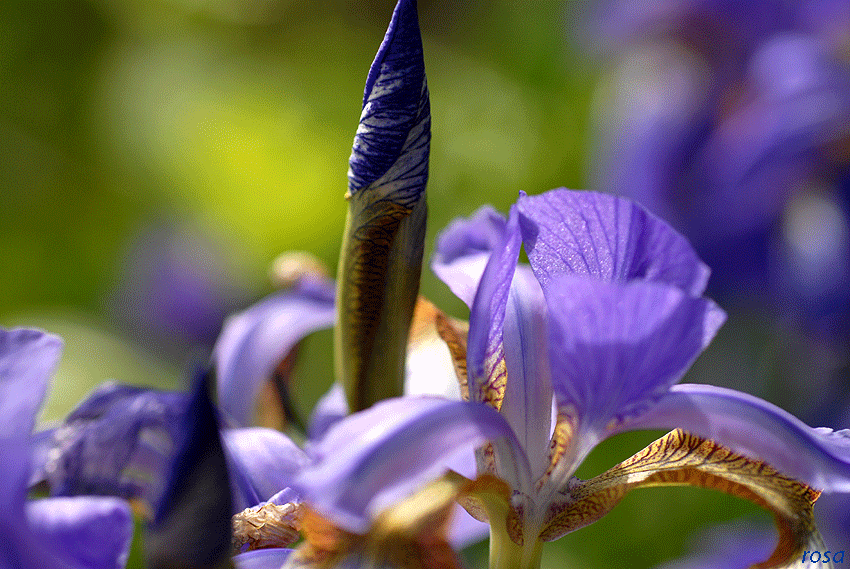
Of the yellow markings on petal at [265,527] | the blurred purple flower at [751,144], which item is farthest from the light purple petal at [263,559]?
the blurred purple flower at [751,144]

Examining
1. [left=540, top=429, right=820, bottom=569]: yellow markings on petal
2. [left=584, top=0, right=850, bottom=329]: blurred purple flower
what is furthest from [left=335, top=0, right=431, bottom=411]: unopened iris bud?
[left=584, top=0, right=850, bottom=329]: blurred purple flower

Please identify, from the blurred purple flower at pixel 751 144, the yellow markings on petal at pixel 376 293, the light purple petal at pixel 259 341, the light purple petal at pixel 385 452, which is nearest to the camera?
the light purple petal at pixel 385 452

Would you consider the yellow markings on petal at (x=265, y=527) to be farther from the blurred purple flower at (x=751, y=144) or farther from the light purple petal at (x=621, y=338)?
the blurred purple flower at (x=751, y=144)

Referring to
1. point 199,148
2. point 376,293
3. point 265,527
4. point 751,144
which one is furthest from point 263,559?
point 199,148

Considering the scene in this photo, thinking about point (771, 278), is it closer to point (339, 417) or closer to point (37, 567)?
point (339, 417)

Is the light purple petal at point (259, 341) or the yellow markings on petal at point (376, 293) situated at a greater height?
the yellow markings on petal at point (376, 293)

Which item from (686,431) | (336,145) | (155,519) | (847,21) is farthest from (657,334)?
(336,145)
